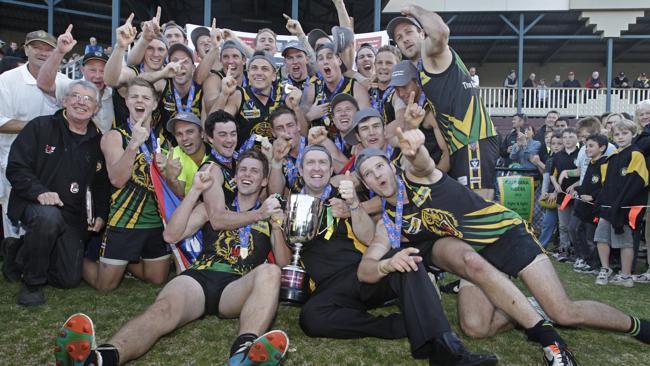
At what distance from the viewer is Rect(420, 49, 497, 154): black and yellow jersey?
4359 mm

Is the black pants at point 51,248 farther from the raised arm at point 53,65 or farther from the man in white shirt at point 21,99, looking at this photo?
the raised arm at point 53,65

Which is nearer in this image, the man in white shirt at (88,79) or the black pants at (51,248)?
the black pants at (51,248)

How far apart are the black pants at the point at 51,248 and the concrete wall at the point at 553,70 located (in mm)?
26186

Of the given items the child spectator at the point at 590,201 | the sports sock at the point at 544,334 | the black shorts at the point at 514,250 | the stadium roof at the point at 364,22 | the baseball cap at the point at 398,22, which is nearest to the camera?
the sports sock at the point at 544,334

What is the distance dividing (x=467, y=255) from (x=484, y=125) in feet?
4.73

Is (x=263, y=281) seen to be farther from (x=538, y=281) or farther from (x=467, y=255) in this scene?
(x=538, y=281)

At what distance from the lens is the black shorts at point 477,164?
14.4ft

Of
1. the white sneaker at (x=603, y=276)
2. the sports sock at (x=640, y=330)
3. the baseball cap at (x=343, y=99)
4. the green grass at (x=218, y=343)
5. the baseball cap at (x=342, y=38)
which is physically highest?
the baseball cap at (x=342, y=38)

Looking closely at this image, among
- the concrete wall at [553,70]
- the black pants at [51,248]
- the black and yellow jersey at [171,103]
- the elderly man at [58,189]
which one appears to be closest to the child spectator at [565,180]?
the black and yellow jersey at [171,103]

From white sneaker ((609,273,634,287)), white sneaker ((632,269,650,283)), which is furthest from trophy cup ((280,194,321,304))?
white sneaker ((632,269,650,283))

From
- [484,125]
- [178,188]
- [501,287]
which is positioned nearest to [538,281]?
[501,287]

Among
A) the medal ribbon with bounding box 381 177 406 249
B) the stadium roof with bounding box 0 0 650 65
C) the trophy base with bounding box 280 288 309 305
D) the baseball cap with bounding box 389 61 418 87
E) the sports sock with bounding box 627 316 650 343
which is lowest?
the sports sock with bounding box 627 316 650 343

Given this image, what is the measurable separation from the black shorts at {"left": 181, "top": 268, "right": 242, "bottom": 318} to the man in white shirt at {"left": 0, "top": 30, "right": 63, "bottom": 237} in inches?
116

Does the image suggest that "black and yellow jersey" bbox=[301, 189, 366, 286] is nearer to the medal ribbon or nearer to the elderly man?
the medal ribbon
